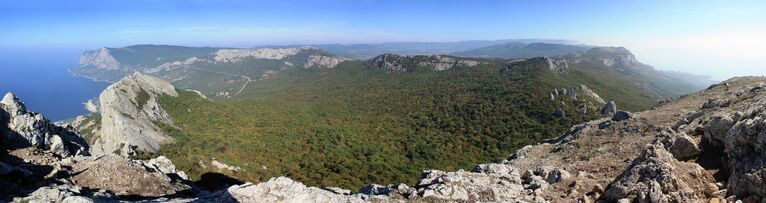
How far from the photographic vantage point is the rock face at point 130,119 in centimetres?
5591

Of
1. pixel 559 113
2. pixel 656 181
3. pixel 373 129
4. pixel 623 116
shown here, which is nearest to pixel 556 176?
pixel 656 181

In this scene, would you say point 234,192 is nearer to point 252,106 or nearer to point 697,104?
point 697,104

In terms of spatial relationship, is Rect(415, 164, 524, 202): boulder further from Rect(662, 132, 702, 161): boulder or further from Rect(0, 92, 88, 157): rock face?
Rect(0, 92, 88, 157): rock face

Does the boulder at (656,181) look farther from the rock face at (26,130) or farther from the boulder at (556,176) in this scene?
the rock face at (26,130)

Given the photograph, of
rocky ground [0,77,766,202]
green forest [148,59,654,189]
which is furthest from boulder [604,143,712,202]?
green forest [148,59,654,189]

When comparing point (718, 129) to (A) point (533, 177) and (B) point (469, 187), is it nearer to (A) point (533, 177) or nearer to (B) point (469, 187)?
(A) point (533, 177)

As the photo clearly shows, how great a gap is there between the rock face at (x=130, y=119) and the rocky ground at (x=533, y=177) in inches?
1033

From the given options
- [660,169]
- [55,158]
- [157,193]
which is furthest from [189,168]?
[660,169]

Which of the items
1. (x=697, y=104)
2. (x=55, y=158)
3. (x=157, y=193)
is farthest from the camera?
(x=697, y=104)

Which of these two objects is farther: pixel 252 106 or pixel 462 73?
pixel 462 73

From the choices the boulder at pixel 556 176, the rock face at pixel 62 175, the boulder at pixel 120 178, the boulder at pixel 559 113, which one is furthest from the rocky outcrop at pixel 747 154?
the boulder at pixel 559 113

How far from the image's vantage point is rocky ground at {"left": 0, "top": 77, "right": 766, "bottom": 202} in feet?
51.9

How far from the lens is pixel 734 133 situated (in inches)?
677

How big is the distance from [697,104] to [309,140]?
61005 mm
